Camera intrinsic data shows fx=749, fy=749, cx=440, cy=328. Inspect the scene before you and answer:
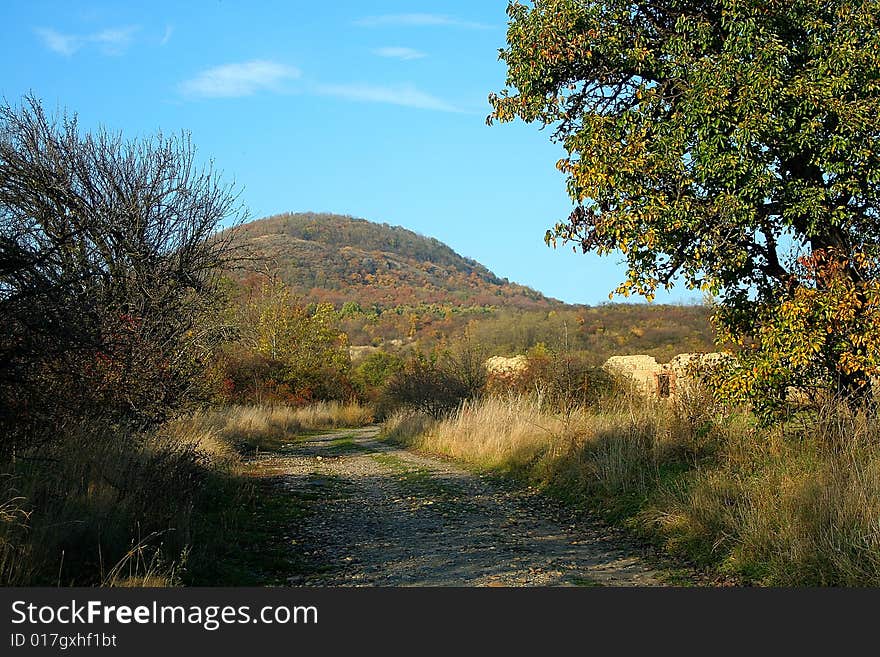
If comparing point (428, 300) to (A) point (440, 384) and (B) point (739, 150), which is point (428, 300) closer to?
(A) point (440, 384)

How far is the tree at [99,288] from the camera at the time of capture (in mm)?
6785

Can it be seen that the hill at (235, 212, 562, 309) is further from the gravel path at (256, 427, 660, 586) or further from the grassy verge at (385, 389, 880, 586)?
the grassy verge at (385, 389, 880, 586)

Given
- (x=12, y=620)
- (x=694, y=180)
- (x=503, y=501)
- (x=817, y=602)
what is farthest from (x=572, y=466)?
(x=12, y=620)

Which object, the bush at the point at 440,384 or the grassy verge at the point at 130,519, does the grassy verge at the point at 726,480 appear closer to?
the grassy verge at the point at 130,519

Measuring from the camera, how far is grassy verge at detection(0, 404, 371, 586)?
18.2ft

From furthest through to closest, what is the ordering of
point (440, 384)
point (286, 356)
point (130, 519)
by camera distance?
1. point (286, 356)
2. point (440, 384)
3. point (130, 519)

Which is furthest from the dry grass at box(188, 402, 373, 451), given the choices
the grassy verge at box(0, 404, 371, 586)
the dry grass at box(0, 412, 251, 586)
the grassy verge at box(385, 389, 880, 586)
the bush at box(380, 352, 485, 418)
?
the grassy verge at box(385, 389, 880, 586)

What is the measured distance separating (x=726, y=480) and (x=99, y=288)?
32.9ft

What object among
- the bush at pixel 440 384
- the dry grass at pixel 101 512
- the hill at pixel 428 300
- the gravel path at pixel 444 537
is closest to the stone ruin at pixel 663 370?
the gravel path at pixel 444 537

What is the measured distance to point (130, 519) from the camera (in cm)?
684

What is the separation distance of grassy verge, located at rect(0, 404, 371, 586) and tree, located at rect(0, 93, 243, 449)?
524 millimetres

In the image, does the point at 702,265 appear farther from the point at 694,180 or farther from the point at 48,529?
the point at 48,529

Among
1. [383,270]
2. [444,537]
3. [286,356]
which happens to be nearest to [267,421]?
[286,356]

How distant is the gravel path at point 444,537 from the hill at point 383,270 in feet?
220
